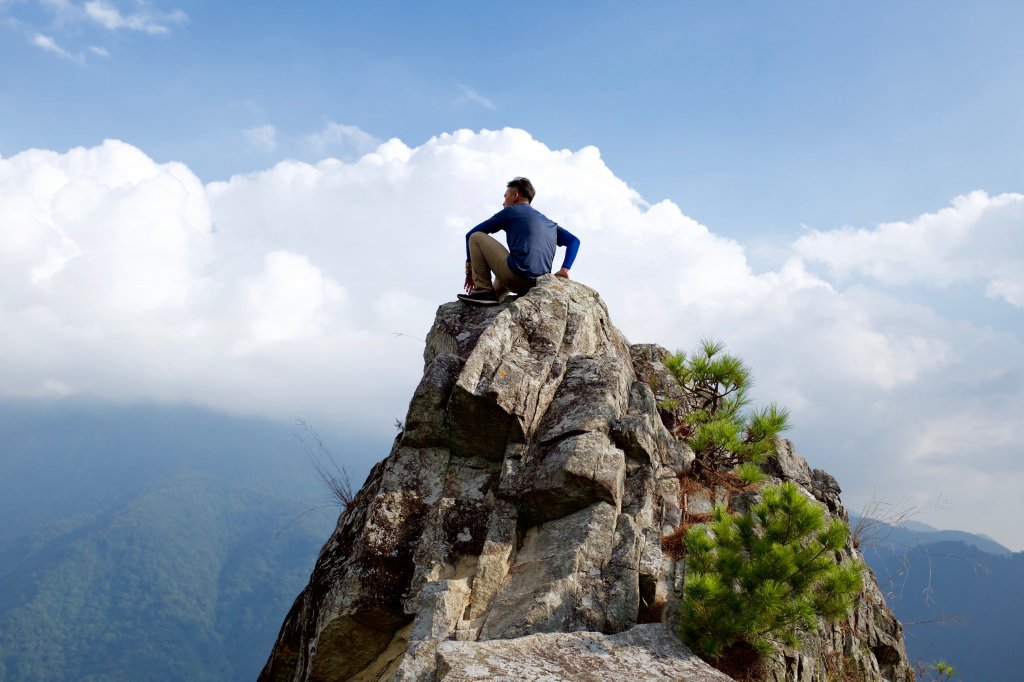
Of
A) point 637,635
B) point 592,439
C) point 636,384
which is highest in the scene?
point 636,384

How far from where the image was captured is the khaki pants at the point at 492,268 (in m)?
14.6

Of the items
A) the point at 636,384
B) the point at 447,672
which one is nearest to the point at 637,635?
A: the point at 447,672

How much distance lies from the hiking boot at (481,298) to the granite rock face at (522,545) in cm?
163

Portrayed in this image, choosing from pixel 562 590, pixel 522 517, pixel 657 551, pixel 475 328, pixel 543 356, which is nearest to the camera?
pixel 562 590

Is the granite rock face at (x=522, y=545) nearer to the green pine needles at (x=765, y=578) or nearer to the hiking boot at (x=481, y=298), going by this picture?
the green pine needles at (x=765, y=578)

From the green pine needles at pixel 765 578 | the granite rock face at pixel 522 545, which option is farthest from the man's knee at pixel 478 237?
the green pine needles at pixel 765 578

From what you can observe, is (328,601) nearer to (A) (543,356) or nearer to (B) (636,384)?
(A) (543,356)

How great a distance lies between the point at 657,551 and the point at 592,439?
6.03 feet

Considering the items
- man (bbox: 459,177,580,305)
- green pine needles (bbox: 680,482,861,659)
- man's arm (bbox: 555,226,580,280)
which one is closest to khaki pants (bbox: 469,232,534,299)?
man (bbox: 459,177,580,305)

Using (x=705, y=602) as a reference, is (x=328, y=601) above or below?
below

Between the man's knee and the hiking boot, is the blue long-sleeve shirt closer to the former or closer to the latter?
the man's knee

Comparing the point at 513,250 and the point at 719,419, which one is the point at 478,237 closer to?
the point at 513,250

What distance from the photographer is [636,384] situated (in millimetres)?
12086

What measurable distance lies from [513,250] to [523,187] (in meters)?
1.69
